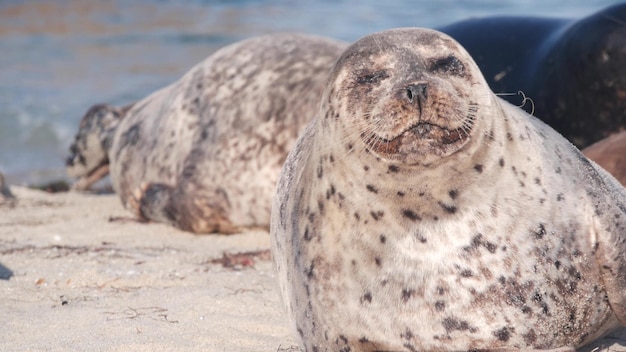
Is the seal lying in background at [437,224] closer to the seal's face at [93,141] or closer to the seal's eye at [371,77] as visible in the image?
the seal's eye at [371,77]

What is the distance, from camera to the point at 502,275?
3.26m

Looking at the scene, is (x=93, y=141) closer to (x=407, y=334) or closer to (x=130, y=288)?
(x=130, y=288)

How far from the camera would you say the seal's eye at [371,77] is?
3.40 metres

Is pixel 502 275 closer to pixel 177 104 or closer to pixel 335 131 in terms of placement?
pixel 335 131

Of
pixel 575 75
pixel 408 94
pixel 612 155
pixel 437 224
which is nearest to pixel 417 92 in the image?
pixel 408 94

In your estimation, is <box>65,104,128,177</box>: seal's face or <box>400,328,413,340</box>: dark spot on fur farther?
<box>65,104,128,177</box>: seal's face

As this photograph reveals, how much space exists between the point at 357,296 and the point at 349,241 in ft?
0.58

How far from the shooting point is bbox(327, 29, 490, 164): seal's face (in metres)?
3.17

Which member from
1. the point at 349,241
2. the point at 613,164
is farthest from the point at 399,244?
the point at 613,164

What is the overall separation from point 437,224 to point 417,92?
0.41 metres

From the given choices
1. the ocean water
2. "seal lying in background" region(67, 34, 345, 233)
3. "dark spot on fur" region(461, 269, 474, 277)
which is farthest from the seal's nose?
the ocean water

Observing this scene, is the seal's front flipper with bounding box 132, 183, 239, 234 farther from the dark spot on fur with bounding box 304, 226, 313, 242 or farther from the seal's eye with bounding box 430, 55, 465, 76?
the seal's eye with bounding box 430, 55, 465, 76

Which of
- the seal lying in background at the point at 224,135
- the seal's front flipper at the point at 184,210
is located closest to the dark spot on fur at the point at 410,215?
the seal lying in background at the point at 224,135

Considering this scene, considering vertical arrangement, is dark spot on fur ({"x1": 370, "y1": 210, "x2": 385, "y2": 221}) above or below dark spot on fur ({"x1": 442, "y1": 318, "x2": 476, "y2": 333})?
above
